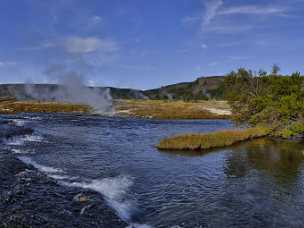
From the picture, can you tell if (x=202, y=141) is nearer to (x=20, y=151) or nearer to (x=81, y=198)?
(x=20, y=151)

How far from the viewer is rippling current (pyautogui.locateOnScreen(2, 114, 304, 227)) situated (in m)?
16.5

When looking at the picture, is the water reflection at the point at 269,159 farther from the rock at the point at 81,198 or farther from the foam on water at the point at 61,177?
the rock at the point at 81,198

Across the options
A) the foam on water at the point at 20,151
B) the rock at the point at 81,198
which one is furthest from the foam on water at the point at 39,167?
the rock at the point at 81,198

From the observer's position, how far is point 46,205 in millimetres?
16406

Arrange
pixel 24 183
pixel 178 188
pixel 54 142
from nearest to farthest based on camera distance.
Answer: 1. pixel 24 183
2. pixel 178 188
3. pixel 54 142

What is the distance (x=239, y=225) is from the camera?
15273 millimetres

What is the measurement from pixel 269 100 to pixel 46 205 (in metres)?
38.4

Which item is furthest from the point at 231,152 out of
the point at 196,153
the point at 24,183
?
the point at 24,183

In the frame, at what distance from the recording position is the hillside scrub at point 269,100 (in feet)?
145

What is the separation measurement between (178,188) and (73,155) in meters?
13.1

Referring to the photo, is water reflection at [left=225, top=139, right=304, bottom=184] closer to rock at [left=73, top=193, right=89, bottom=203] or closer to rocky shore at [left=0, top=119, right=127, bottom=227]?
rock at [left=73, top=193, right=89, bottom=203]

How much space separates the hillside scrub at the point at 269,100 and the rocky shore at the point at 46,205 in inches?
1256

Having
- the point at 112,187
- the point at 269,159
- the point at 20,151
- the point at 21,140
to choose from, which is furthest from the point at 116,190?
the point at 21,140

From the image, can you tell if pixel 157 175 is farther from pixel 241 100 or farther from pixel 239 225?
pixel 241 100
